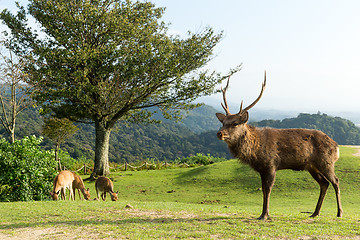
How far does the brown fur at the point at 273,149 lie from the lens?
23.0 feet

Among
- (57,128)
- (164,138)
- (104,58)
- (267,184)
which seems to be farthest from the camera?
(164,138)

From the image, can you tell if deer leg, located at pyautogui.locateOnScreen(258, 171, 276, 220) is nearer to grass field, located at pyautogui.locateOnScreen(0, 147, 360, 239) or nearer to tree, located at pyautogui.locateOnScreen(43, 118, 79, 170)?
grass field, located at pyautogui.locateOnScreen(0, 147, 360, 239)

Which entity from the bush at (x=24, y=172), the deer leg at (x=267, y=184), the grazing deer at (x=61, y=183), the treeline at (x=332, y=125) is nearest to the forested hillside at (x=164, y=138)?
the treeline at (x=332, y=125)

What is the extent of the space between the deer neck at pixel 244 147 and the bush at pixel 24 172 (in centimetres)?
816

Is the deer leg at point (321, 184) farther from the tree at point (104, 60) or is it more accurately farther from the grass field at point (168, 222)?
the tree at point (104, 60)

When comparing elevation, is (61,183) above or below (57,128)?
below

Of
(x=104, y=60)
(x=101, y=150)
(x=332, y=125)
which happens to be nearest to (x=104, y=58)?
(x=104, y=60)

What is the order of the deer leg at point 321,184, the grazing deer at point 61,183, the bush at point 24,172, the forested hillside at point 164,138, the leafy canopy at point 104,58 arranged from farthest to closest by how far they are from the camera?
1. the forested hillside at point 164,138
2. the leafy canopy at point 104,58
3. the bush at point 24,172
4. the grazing deer at point 61,183
5. the deer leg at point 321,184

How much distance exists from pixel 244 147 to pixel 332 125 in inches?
3011

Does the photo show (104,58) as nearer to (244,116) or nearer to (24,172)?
(24,172)

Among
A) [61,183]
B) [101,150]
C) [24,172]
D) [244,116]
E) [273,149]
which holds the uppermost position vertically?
[244,116]

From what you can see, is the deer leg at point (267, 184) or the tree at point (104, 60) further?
the tree at point (104, 60)

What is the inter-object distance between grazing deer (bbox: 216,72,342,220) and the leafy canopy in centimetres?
1249

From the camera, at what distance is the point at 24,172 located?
11781 millimetres
